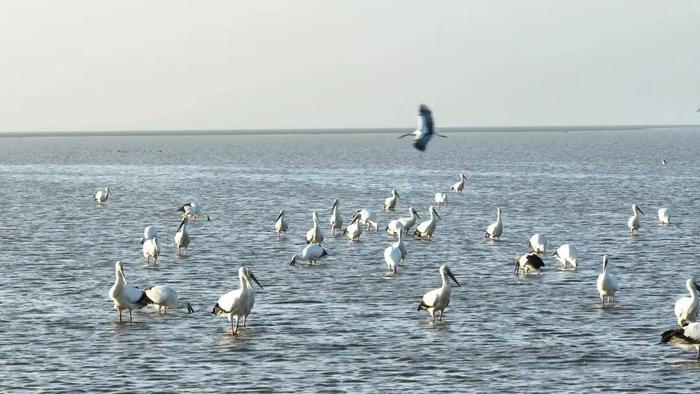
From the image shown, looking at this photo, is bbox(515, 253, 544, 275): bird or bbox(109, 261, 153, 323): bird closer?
bbox(109, 261, 153, 323): bird

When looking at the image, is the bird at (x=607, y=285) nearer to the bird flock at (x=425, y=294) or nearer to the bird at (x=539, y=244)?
the bird flock at (x=425, y=294)

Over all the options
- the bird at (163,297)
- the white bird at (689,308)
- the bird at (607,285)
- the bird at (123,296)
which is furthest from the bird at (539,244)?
the bird at (123,296)

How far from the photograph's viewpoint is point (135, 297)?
26.4 metres

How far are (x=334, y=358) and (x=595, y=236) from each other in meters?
25.9

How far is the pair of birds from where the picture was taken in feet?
85.8

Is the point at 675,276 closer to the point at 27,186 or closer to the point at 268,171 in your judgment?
the point at 27,186

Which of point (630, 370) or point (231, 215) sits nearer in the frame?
point (630, 370)

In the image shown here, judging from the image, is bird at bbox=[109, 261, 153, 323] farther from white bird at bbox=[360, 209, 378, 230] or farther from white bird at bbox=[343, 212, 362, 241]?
white bird at bbox=[360, 209, 378, 230]

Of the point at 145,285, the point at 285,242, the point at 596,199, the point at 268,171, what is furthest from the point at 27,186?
the point at 145,285

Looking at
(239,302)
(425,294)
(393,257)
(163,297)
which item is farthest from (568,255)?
(239,302)

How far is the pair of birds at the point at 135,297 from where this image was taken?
85.8 feet

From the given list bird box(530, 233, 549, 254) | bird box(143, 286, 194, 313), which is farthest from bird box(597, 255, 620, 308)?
bird box(143, 286, 194, 313)

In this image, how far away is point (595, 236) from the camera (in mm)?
46594

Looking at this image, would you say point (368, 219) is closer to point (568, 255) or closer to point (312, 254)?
point (312, 254)
